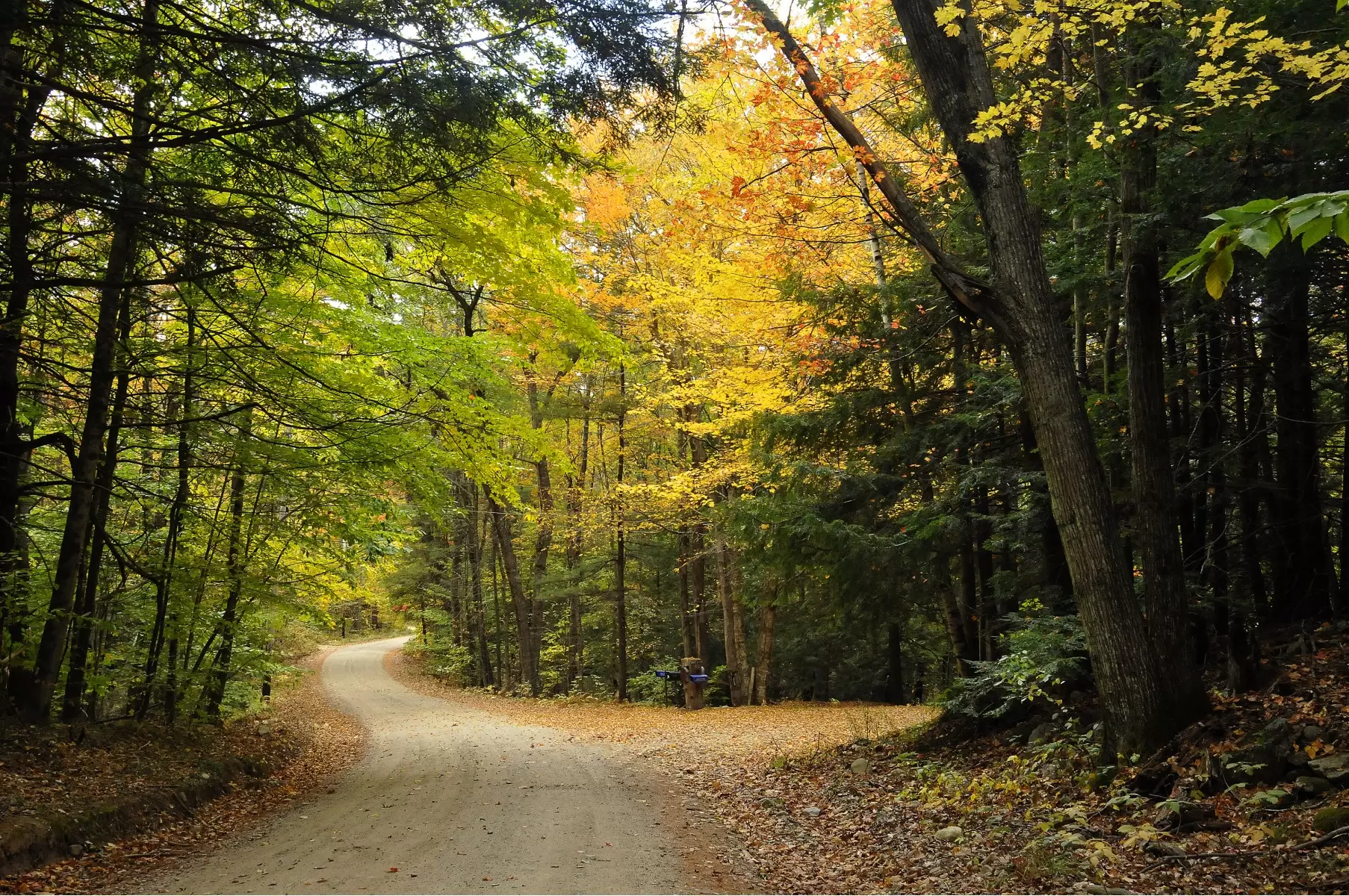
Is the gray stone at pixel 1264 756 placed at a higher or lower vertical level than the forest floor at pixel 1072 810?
higher

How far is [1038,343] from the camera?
6.39 m

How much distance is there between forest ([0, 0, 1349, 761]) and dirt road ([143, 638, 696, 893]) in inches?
114

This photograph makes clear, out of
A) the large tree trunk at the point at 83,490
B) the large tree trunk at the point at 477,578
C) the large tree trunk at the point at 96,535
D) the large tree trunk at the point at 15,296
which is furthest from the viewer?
the large tree trunk at the point at 477,578

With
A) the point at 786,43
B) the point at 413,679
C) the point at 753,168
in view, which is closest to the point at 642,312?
the point at 753,168

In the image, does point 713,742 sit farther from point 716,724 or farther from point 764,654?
point 764,654

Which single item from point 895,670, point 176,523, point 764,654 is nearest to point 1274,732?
point 176,523

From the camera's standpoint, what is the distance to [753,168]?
35.0 ft

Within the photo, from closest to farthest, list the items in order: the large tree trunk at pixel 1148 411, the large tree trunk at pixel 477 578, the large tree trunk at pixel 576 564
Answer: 1. the large tree trunk at pixel 1148 411
2. the large tree trunk at pixel 576 564
3. the large tree trunk at pixel 477 578

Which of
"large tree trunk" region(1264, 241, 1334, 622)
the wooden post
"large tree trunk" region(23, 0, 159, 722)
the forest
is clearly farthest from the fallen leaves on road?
"large tree trunk" region(23, 0, 159, 722)

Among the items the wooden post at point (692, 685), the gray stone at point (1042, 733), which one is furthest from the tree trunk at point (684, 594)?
the gray stone at point (1042, 733)

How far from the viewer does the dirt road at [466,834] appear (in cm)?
573

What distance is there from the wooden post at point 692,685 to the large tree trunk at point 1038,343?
13.4 metres

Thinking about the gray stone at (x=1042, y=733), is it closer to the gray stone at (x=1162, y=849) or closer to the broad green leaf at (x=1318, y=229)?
the gray stone at (x=1162, y=849)

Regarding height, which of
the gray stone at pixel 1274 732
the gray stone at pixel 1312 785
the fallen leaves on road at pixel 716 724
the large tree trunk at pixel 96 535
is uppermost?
→ the large tree trunk at pixel 96 535
